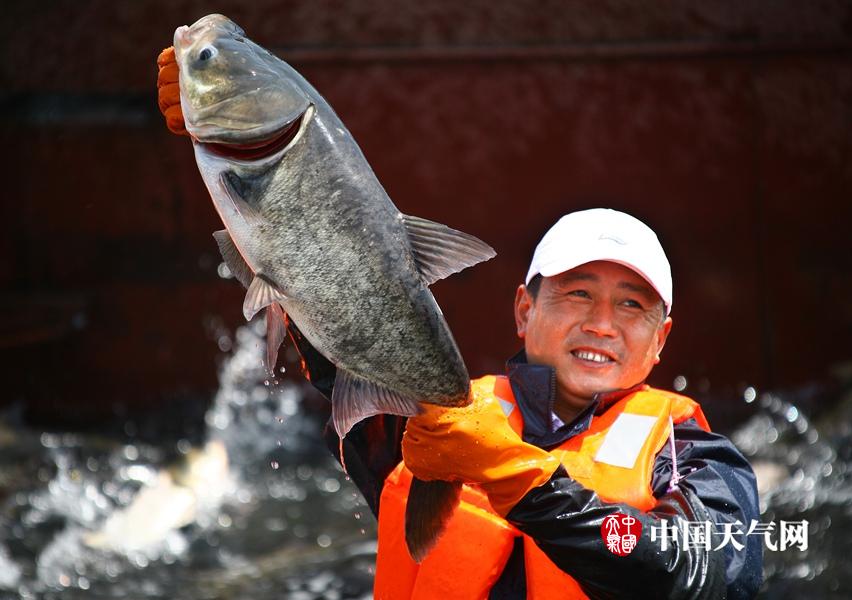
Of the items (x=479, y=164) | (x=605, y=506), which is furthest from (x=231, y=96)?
(x=479, y=164)

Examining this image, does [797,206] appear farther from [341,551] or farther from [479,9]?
[341,551]

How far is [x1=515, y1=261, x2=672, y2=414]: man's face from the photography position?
7.68 feet

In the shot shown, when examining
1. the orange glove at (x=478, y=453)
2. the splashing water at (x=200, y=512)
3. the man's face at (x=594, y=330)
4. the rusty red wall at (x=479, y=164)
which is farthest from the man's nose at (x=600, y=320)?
the rusty red wall at (x=479, y=164)

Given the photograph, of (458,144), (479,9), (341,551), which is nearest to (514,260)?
(458,144)

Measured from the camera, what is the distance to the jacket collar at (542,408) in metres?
2.33

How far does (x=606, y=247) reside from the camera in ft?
7.63

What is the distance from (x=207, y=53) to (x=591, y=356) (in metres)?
1.08

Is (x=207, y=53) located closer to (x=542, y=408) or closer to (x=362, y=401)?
(x=362, y=401)

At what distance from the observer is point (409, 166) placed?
20.4 feet

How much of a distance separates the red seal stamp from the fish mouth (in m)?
0.94

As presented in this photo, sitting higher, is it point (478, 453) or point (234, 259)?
point (234, 259)

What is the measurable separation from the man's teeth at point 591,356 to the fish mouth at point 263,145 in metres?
0.88

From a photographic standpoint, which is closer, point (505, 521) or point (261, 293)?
point (261, 293)

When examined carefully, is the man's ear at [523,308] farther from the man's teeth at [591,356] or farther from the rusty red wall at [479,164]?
the rusty red wall at [479,164]
